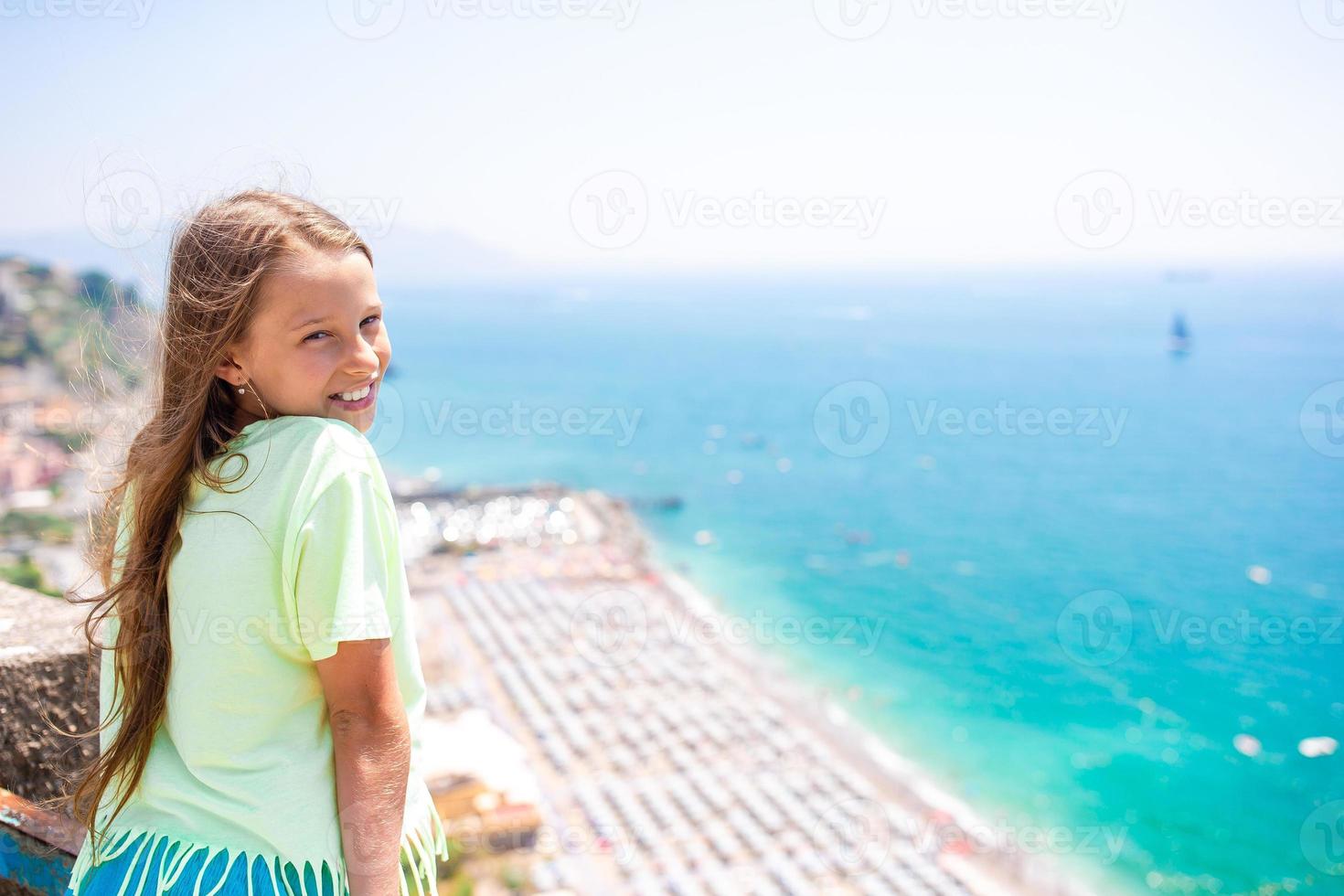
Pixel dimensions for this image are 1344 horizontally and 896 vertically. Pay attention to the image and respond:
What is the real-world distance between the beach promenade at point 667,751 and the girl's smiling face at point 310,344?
537 inches

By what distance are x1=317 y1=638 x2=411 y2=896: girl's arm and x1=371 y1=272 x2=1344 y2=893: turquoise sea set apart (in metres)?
2.18

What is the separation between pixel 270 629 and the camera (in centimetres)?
91

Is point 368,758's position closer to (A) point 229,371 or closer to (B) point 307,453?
(B) point 307,453

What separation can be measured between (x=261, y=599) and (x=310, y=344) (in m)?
0.29

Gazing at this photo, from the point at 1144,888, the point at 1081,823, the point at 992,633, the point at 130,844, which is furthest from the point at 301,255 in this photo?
the point at 992,633

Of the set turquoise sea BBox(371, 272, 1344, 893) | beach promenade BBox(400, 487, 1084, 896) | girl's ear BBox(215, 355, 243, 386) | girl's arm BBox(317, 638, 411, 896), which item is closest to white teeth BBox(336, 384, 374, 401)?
girl's ear BBox(215, 355, 243, 386)

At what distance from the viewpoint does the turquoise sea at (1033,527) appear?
64.0ft

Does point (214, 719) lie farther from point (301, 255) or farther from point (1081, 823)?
point (1081, 823)

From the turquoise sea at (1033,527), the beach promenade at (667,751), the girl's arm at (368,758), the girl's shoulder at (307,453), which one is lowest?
the beach promenade at (667,751)

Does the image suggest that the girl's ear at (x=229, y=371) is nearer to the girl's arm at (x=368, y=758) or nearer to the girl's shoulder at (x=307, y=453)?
the girl's shoulder at (x=307, y=453)

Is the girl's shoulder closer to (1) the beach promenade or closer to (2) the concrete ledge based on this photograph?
(2) the concrete ledge

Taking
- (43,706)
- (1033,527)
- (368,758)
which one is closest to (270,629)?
(368,758)

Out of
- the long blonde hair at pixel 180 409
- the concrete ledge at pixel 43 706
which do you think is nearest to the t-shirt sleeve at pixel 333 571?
the long blonde hair at pixel 180 409

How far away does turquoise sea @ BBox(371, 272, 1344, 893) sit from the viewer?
19500 millimetres
